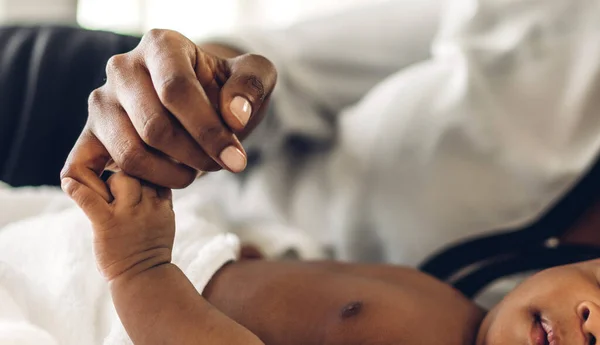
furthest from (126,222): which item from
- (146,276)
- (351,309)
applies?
(351,309)

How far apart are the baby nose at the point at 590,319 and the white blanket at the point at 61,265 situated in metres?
0.22

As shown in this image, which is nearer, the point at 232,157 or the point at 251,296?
the point at 232,157

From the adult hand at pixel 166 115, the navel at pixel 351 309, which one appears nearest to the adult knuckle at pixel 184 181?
the adult hand at pixel 166 115

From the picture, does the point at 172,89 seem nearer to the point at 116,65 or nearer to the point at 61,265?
the point at 116,65

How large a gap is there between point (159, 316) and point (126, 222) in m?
0.05

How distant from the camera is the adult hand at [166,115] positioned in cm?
29

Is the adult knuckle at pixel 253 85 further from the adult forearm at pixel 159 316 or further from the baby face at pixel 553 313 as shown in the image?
the baby face at pixel 553 313

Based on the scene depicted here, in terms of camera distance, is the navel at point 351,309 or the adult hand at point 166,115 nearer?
the adult hand at point 166,115

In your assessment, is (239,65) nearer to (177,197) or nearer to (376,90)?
(177,197)

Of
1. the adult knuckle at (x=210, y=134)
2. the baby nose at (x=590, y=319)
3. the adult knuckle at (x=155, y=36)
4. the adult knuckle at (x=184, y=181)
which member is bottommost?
the baby nose at (x=590, y=319)

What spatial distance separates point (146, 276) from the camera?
0.32 metres

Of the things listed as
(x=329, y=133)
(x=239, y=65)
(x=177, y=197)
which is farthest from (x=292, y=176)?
(x=239, y=65)

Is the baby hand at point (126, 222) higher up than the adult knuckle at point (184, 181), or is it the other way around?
the adult knuckle at point (184, 181)

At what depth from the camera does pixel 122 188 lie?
0.31m
